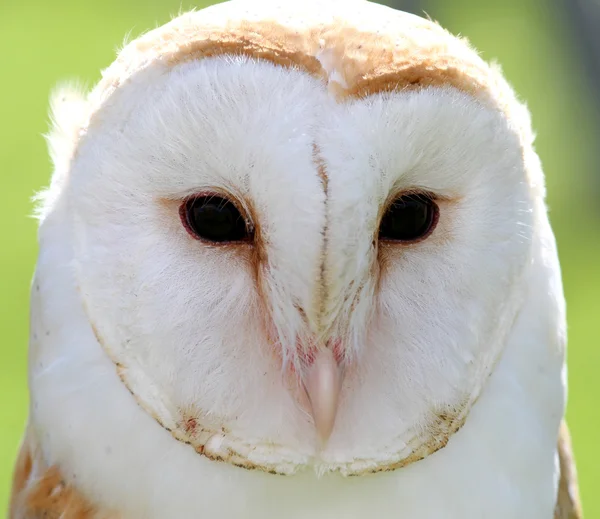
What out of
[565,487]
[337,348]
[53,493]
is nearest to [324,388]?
[337,348]

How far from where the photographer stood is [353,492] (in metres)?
1.18

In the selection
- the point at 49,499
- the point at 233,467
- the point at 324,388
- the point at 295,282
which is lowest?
the point at 49,499

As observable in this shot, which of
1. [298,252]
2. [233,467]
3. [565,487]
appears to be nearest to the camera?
[298,252]

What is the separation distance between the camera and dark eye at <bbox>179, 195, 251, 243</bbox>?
3.29 ft

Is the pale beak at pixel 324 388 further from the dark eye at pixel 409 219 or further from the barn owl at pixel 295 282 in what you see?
the dark eye at pixel 409 219

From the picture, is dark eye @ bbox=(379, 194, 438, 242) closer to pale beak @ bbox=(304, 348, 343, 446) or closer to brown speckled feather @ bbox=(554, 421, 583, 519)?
pale beak @ bbox=(304, 348, 343, 446)

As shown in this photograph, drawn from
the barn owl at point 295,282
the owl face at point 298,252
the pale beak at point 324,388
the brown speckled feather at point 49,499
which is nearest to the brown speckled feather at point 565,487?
the barn owl at point 295,282

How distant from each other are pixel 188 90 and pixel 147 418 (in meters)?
0.40

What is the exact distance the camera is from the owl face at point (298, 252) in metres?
0.96

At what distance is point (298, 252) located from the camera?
953 millimetres

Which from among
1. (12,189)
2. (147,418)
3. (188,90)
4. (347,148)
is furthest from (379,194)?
(12,189)

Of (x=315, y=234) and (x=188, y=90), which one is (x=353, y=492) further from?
(x=188, y=90)

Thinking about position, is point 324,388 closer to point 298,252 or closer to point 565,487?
point 298,252

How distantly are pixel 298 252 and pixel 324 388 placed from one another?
16 centimetres
